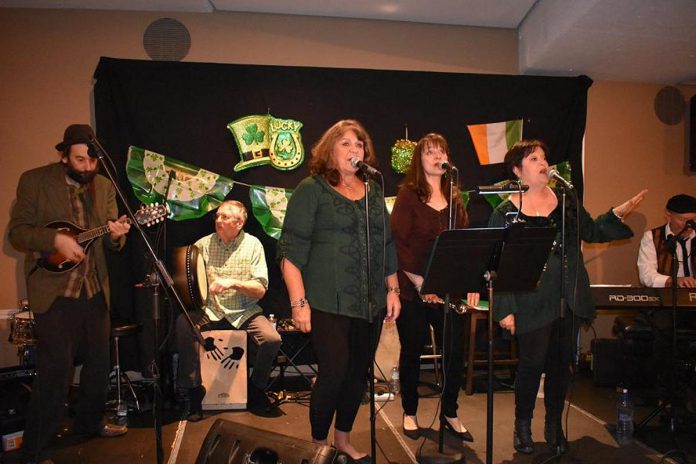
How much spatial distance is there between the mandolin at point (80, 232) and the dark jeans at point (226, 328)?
1.06 meters

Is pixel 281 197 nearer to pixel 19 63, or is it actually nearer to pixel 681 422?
pixel 19 63

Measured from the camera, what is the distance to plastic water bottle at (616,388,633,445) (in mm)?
3500

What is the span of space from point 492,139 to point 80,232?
373cm

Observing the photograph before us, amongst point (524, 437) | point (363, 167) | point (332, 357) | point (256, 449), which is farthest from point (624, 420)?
point (256, 449)

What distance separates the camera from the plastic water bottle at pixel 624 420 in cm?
350

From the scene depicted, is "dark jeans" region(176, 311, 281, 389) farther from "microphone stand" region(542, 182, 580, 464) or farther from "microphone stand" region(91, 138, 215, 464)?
"microphone stand" region(542, 182, 580, 464)

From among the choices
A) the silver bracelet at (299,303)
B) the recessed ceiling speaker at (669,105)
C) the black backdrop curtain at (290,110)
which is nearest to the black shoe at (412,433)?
the silver bracelet at (299,303)

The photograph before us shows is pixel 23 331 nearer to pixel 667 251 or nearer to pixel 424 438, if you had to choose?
pixel 424 438

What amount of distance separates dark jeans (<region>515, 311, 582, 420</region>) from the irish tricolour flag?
242cm

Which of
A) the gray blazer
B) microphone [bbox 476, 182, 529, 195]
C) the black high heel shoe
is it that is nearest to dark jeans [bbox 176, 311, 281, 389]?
the gray blazer

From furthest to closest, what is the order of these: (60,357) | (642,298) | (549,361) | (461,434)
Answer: (642,298)
(461,434)
(549,361)
(60,357)

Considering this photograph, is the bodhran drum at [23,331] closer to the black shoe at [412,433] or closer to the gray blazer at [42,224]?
the gray blazer at [42,224]

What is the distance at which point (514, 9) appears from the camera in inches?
196

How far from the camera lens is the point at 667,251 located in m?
4.39
